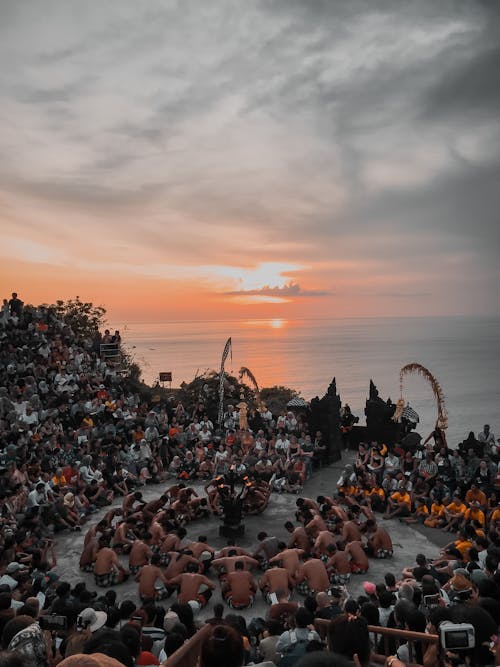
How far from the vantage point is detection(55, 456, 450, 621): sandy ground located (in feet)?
30.6

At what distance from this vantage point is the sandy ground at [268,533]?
30.6 ft

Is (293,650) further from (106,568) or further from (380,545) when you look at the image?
(380,545)

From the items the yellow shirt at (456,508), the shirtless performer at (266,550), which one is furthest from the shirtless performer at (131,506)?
the yellow shirt at (456,508)

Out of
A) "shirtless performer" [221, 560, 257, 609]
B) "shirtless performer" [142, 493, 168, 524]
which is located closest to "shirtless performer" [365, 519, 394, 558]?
"shirtless performer" [221, 560, 257, 609]

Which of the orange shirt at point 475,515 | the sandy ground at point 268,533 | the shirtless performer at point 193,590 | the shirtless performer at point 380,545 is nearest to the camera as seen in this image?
the shirtless performer at point 193,590

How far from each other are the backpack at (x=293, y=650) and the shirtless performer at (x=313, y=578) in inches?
122

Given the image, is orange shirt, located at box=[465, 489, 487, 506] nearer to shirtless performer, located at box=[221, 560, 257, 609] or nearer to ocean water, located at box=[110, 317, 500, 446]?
shirtless performer, located at box=[221, 560, 257, 609]

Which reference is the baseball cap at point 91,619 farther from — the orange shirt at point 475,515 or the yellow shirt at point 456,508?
the yellow shirt at point 456,508

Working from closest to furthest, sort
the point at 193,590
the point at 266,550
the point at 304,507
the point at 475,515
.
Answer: the point at 193,590, the point at 266,550, the point at 475,515, the point at 304,507

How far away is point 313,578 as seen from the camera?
8.84 meters

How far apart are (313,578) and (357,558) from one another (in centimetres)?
137

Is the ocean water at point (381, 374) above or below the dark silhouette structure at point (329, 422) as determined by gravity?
below

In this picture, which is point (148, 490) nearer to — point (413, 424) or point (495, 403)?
point (413, 424)

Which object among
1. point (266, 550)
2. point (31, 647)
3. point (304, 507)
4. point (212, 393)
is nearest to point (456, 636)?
point (31, 647)
